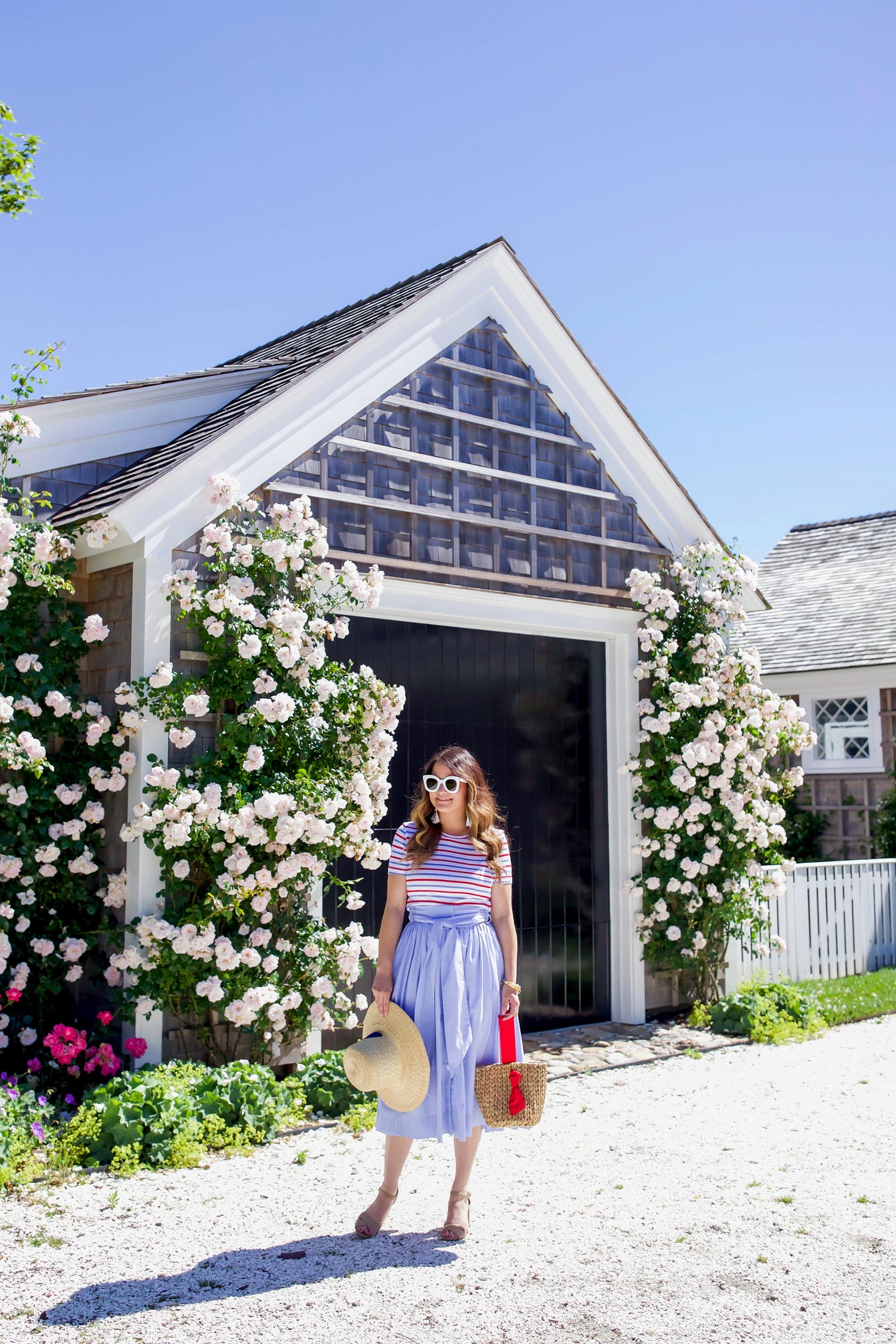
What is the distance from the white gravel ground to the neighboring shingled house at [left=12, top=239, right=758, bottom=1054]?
5.26ft

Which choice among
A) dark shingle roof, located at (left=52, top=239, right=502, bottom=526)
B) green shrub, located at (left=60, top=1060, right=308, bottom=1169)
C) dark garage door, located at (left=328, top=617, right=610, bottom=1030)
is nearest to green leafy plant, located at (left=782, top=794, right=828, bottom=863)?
dark garage door, located at (left=328, top=617, right=610, bottom=1030)

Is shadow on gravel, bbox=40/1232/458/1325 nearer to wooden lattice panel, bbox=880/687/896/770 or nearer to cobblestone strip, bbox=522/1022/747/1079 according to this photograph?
cobblestone strip, bbox=522/1022/747/1079

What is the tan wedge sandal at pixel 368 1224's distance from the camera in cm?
409

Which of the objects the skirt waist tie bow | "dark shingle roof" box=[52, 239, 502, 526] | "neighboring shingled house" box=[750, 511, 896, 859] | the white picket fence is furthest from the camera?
"neighboring shingled house" box=[750, 511, 896, 859]

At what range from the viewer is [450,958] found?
4.09 meters

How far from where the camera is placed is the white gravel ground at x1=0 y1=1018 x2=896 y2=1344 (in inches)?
134

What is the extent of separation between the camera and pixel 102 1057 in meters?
5.62

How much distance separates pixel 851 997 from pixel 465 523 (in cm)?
494

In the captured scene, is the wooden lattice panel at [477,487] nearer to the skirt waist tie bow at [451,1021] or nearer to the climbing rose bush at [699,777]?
the climbing rose bush at [699,777]

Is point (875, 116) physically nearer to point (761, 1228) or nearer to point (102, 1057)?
point (761, 1228)

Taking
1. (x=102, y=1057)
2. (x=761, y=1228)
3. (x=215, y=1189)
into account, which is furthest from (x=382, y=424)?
(x=761, y=1228)

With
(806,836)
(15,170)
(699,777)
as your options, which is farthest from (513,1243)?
(806,836)

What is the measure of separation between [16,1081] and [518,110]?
7.22 metres

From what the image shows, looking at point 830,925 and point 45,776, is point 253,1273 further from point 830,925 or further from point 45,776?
point 830,925
